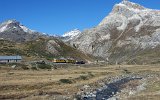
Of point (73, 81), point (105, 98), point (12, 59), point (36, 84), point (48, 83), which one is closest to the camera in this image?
point (105, 98)

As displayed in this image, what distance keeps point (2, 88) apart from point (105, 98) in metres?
20.4

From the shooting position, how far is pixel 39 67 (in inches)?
5960

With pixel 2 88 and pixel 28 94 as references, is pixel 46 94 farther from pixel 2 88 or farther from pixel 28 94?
pixel 2 88

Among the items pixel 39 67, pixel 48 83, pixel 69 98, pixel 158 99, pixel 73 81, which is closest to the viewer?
pixel 158 99

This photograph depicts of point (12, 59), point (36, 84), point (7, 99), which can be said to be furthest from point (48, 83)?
point (12, 59)

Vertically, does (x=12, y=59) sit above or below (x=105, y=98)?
above

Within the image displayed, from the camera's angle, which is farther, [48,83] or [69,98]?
[48,83]

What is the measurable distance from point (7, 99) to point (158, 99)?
24.7 m

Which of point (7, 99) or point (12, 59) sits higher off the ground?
point (12, 59)

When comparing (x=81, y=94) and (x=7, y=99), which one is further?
(x=81, y=94)

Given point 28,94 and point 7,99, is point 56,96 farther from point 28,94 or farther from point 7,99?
point 7,99

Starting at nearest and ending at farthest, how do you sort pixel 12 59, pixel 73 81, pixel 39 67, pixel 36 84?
pixel 36 84 < pixel 73 81 < pixel 39 67 < pixel 12 59

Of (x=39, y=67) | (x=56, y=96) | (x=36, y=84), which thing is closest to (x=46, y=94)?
(x=56, y=96)

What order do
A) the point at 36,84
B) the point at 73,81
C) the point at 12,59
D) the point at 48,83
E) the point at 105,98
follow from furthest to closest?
the point at 12,59 → the point at 73,81 → the point at 48,83 → the point at 36,84 → the point at 105,98
